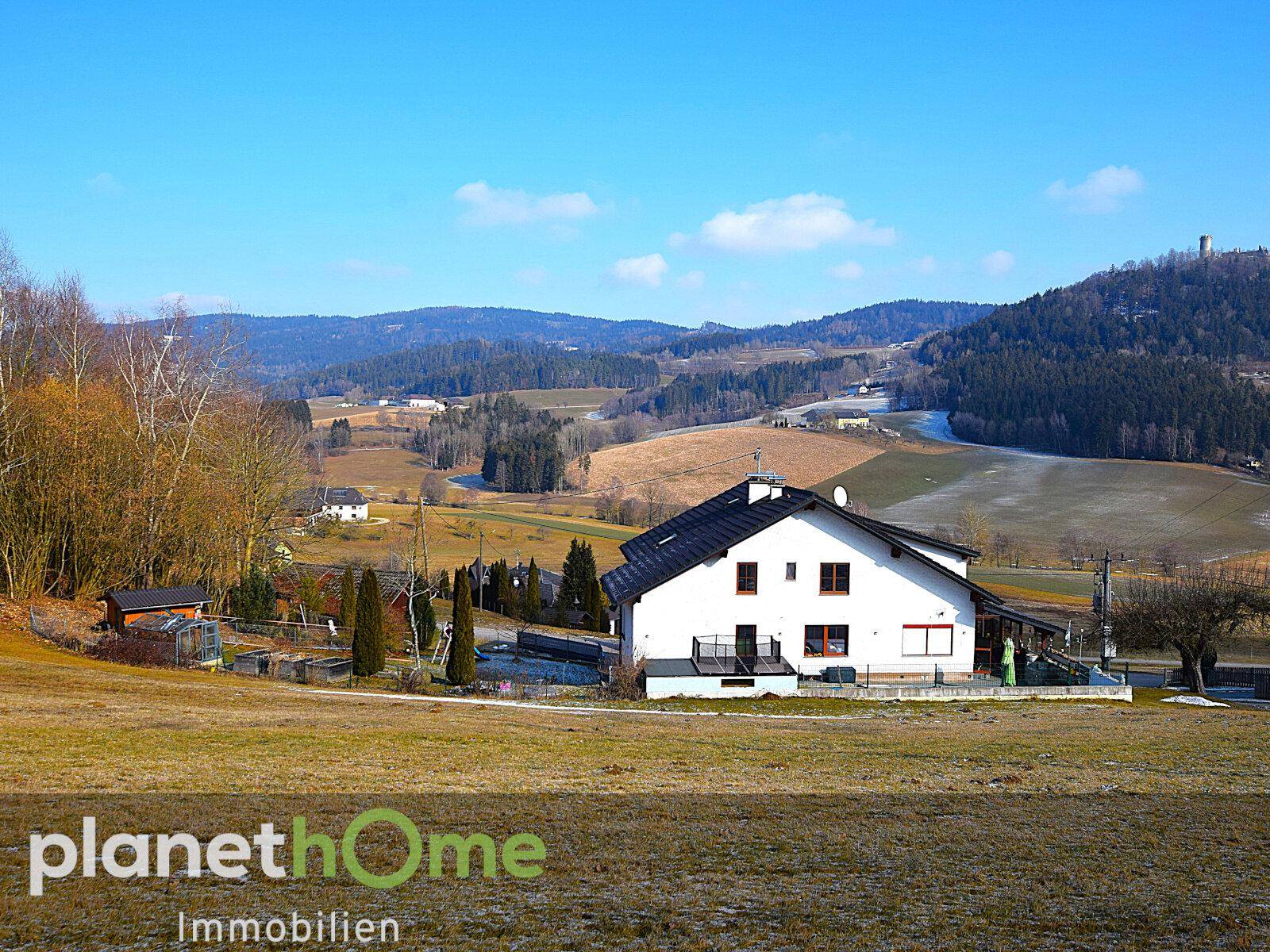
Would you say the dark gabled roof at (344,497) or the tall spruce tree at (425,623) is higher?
the dark gabled roof at (344,497)

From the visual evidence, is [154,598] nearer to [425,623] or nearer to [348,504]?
[425,623]

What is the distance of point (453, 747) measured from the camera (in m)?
17.3

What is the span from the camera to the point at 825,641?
33844 mm

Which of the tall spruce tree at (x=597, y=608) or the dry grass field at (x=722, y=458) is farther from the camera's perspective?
the dry grass field at (x=722, y=458)

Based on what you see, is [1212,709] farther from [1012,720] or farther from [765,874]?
[765,874]

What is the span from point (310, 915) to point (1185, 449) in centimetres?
15869

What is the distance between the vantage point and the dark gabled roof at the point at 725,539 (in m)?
33.0

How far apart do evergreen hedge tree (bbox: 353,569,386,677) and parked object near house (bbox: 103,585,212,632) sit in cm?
647

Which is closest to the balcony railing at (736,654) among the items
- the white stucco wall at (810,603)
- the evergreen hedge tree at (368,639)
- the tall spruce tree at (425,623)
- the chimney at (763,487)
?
the white stucco wall at (810,603)

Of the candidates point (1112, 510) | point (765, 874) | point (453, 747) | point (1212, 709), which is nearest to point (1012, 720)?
point (1212, 709)

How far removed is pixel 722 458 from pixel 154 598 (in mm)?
122548

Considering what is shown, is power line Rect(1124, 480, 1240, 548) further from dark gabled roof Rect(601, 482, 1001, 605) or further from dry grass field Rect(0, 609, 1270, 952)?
dry grass field Rect(0, 609, 1270, 952)

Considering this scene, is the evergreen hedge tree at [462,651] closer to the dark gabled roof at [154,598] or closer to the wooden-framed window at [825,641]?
the dark gabled roof at [154,598]

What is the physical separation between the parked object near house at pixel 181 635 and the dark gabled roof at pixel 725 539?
13804mm
